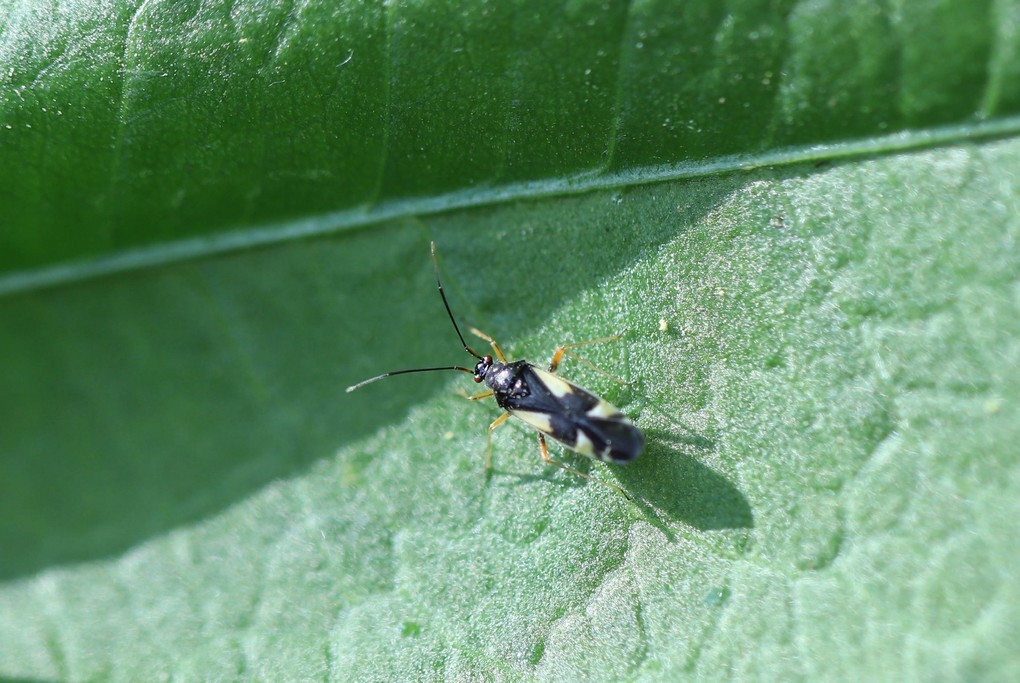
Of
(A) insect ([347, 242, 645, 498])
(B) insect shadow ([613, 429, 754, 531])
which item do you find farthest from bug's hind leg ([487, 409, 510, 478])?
(B) insect shadow ([613, 429, 754, 531])

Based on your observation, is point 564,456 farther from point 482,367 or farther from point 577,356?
point 482,367

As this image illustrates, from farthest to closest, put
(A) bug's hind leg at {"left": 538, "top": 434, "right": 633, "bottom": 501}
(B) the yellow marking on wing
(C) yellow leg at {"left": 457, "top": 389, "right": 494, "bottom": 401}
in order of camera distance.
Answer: (C) yellow leg at {"left": 457, "top": 389, "right": 494, "bottom": 401}, (B) the yellow marking on wing, (A) bug's hind leg at {"left": 538, "top": 434, "right": 633, "bottom": 501}

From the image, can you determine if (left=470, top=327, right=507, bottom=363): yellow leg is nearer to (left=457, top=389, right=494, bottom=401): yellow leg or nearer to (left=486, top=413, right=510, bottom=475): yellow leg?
(left=457, top=389, right=494, bottom=401): yellow leg

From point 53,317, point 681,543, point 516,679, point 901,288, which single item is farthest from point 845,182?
point 53,317

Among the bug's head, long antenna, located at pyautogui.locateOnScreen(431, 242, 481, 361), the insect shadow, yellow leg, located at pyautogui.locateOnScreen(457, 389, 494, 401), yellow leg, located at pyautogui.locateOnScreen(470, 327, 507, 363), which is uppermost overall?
long antenna, located at pyautogui.locateOnScreen(431, 242, 481, 361)

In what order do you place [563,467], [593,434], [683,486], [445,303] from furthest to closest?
[445,303]
[563,467]
[593,434]
[683,486]

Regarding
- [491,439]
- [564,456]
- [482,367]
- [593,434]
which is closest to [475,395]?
[482,367]

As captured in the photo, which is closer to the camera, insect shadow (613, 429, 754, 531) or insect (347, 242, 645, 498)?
insect shadow (613, 429, 754, 531)
